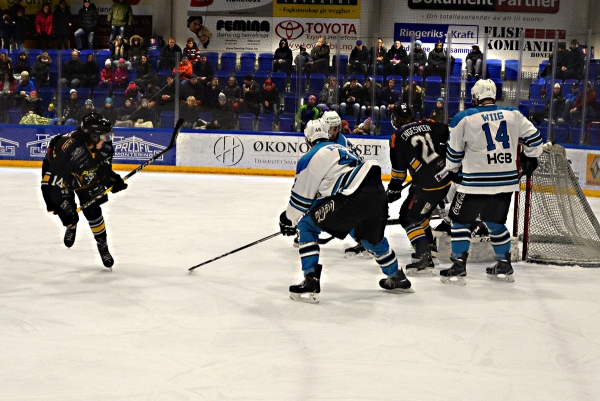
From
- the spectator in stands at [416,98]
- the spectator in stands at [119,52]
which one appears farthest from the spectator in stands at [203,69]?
the spectator in stands at [416,98]

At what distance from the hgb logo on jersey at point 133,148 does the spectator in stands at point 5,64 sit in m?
1.97

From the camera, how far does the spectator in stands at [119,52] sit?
36.6 feet

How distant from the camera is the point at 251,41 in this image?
1411 cm

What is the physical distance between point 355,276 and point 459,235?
0.72 m

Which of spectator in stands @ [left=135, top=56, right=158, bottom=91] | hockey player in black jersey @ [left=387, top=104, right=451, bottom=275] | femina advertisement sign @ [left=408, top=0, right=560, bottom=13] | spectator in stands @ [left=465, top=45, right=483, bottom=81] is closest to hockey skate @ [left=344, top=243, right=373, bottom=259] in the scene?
hockey player in black jersey @ [left=387, top=104, right=451, bottom=275]

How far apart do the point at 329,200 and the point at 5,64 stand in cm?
870

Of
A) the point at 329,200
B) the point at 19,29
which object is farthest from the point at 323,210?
the point at 19,29

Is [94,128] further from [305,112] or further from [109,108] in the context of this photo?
[109,108]

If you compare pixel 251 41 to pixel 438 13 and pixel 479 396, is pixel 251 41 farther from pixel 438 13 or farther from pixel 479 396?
pixel 479 396

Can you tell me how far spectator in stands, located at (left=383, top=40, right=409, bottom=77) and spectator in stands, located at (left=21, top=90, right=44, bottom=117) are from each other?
489 centimetres

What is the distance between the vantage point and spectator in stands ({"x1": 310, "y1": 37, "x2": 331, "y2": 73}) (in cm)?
1058

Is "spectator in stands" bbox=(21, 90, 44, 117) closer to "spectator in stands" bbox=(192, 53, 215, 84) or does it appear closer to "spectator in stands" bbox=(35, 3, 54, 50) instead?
"spectator in stands" bbox=(192, 53, 215, 84)

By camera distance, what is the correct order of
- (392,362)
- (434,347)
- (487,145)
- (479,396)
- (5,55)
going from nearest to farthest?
(479,396), (392,362), (434,347), (487,145), (5,55)

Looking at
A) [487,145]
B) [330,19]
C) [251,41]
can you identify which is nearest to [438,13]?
[330,19]
